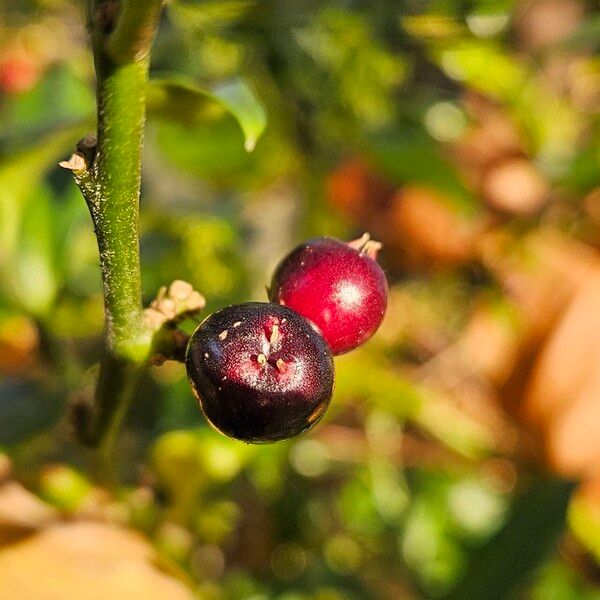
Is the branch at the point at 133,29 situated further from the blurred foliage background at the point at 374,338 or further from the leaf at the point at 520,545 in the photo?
the leaf at the point at 520,545

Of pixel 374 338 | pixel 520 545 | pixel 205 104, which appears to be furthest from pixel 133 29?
pixel 374 338

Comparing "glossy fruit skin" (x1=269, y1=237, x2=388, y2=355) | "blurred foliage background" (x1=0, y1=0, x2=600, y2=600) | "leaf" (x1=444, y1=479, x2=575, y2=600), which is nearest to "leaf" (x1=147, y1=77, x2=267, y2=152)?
"blurred foliage background" (x1=0, y1=0, x2=600, y2=600)

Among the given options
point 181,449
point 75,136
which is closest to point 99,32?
point 75,136

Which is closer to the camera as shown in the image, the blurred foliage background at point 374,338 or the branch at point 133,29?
the branch at point 133,29

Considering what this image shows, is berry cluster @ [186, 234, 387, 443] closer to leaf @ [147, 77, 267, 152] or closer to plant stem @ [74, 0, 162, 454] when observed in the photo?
plant stem @ [74, 0, 162, 454]

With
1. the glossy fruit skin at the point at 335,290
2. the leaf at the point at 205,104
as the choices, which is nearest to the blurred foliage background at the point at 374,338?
the leaf at the point at 205,104

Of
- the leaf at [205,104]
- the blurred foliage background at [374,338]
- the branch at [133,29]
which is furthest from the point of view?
the blurred foliage background at [374,338]

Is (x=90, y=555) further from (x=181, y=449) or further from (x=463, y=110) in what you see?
(x=463, y=110)
